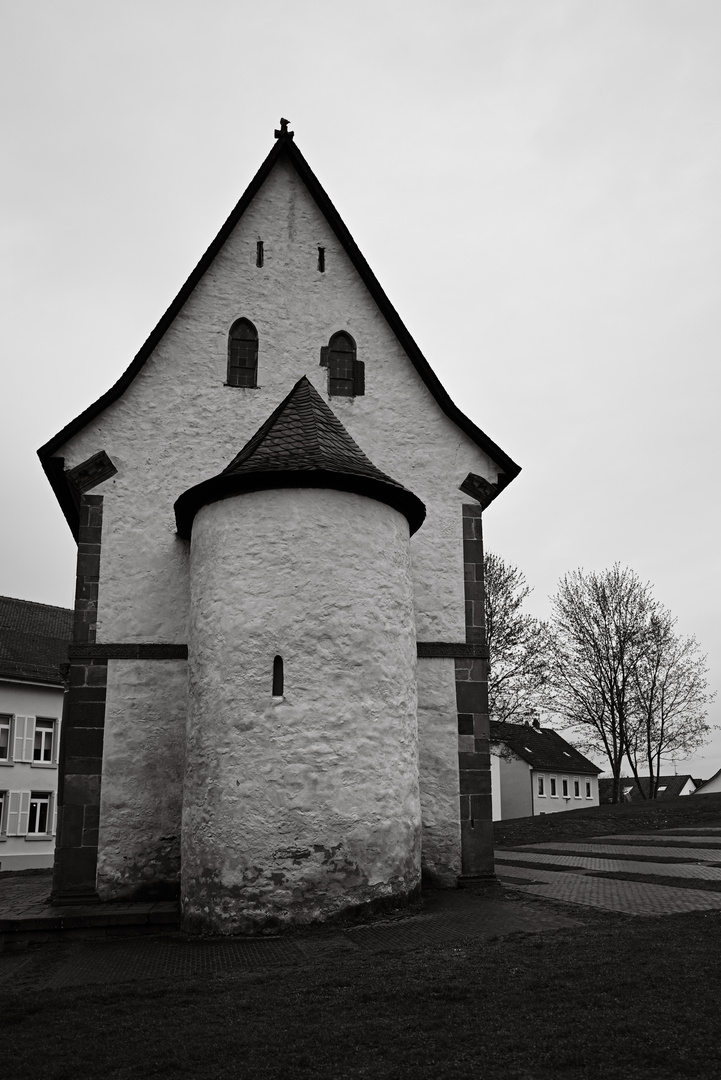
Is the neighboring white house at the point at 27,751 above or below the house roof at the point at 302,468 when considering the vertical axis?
below

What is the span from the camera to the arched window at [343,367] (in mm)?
17016

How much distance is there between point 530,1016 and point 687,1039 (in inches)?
44.3

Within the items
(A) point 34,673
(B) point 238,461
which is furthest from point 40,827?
(B) point 238,461

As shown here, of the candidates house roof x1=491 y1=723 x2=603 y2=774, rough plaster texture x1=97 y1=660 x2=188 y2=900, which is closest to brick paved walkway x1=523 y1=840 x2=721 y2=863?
rough plaster texture x1=97 y1=660 x2=188 y2=900

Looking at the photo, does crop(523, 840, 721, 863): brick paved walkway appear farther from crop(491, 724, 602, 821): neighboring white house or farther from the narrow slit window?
crop(491, 724, 602, 821): neighboring white house

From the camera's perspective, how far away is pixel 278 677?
12.3 meters

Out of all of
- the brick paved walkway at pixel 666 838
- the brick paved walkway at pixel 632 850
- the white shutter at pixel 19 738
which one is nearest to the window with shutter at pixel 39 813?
the white shutter at pixel 19 738

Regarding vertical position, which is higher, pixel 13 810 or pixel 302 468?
pixel 302 468

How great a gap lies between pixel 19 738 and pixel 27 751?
1.95 ft

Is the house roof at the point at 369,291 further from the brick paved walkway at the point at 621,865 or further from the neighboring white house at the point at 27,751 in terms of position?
the neighboring white house at the point at 27,751

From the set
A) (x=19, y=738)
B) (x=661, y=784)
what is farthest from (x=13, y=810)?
(x=661, y=784)

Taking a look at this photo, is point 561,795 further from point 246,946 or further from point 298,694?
point 246,946

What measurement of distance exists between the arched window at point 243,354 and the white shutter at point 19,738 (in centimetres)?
2404

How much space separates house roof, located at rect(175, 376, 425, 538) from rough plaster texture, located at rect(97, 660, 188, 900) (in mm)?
2545
